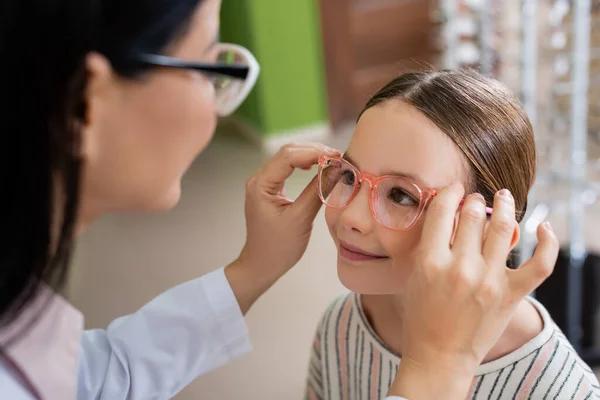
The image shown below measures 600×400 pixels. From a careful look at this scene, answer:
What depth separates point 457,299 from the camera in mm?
675

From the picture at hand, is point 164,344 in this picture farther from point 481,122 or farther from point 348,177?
point 481,122

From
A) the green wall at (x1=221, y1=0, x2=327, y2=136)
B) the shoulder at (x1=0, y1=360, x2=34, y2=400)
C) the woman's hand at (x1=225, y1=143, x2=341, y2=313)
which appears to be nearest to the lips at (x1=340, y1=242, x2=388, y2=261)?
the woman's hand at (x1=225, y1=143, x2=341, y2=313)

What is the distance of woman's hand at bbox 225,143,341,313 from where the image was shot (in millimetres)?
1001

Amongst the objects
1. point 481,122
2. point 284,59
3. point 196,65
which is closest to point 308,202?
point 481,122

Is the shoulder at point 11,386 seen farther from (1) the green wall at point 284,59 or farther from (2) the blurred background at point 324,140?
(1) the green wall at point 284,59

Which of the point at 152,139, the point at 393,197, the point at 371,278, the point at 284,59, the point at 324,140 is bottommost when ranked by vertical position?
the point at 324,140

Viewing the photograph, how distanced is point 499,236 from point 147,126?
0.37 m

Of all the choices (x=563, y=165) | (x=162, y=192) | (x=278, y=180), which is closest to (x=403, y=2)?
(x=563, y=165)

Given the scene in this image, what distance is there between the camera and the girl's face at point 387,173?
34.1 inches

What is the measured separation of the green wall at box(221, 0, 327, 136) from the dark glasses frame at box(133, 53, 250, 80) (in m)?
3.03

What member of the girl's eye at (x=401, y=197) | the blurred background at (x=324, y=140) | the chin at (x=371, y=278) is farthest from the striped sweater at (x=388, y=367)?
the blurred background at (x=324, y=140)

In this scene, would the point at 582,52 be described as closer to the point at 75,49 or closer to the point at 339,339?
the point at 339,339

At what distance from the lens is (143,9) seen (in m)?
0.59

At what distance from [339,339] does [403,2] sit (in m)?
3.13
